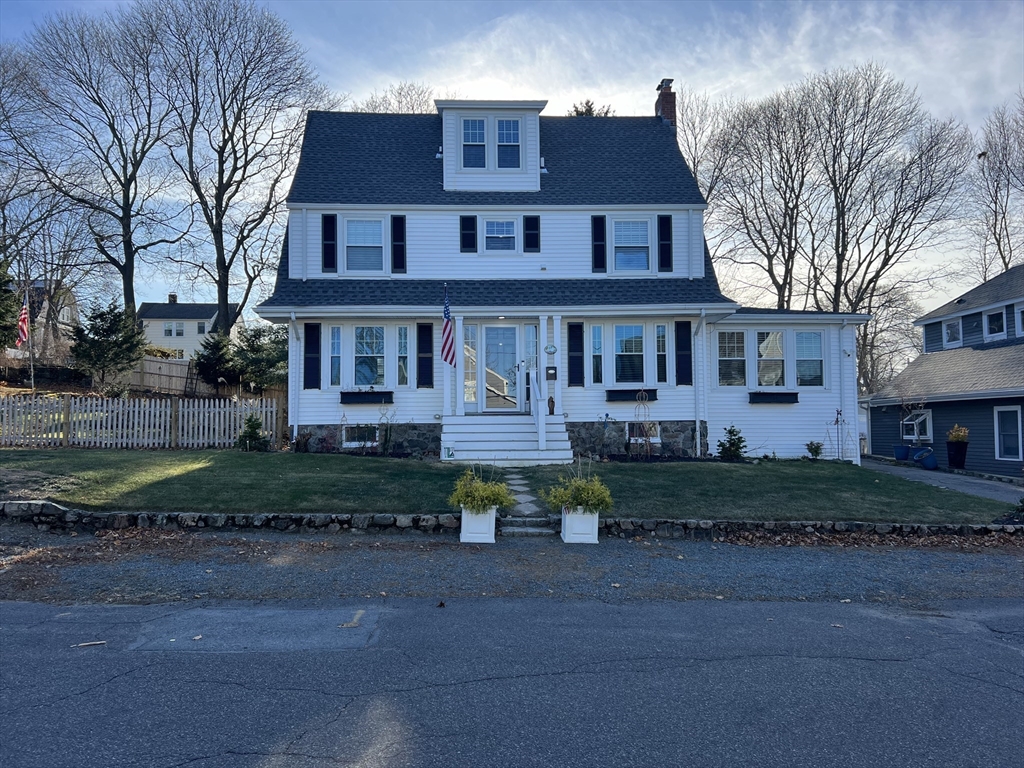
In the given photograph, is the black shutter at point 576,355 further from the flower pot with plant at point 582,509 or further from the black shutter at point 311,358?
the flower pot with plant at point 582,509

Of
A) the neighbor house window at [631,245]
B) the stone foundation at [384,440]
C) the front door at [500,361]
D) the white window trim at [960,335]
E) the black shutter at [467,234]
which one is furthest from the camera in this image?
the white window trim at [960,335]

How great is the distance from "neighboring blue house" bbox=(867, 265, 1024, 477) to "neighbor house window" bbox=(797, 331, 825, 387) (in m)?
6.51

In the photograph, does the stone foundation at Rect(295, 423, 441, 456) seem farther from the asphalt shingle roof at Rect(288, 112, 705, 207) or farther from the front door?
the asphalt shingle roof at Rect(288, 112, 705, 207)

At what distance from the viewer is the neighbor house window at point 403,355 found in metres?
16.0

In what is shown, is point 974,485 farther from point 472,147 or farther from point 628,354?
point 472,147

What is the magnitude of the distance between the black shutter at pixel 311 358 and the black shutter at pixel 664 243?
8.55 metres

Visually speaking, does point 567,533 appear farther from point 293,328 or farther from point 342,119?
point 342,119

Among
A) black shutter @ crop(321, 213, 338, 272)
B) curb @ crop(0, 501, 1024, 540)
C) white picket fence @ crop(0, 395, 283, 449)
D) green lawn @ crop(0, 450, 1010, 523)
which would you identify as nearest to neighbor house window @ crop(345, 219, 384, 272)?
black shutter @ crop(321, 213, 338, 272)

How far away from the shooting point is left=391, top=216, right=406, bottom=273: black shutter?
656 inches

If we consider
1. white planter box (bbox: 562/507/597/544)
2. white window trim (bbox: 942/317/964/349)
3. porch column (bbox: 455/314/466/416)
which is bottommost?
white planter box (bbox: 562/507/597/544)

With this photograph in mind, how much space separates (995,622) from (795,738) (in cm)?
377

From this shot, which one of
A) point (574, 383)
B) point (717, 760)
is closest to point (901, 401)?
point (574, 383)

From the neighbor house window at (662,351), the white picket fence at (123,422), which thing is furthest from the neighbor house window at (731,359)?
the white picket fence at (123,422)

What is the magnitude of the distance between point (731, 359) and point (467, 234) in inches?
286
